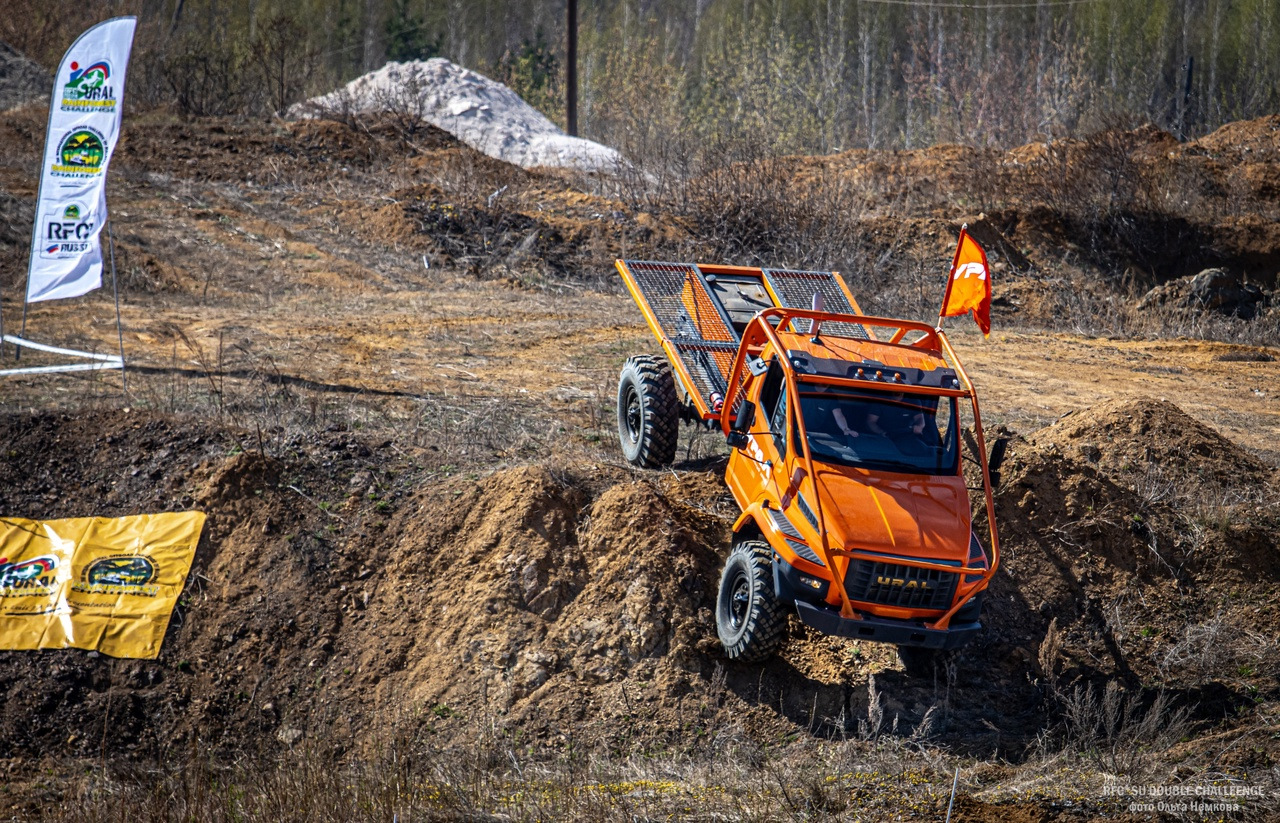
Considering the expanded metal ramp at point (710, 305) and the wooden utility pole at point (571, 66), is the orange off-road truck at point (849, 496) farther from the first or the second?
the wooden utility pole at point (571, 66)

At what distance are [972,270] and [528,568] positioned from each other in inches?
160

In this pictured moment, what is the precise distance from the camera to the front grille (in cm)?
646

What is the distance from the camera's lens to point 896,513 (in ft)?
21.9

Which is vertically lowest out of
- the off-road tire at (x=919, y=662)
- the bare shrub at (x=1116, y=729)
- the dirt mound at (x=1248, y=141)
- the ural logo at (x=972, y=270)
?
the bare shrub at (x=1116, y=729)

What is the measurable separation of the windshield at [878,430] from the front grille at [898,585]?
0.78m

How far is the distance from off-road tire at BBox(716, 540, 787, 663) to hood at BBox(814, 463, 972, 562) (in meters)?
0.57

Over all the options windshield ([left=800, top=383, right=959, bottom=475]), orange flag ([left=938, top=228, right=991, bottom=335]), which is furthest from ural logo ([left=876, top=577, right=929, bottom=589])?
orange flag ([left=938, top=228, right=991, bottom=335])

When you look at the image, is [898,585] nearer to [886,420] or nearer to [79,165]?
[886,420]

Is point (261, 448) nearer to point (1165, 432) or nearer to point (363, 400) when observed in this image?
point (363, 400)

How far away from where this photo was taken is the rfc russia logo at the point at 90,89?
11.2 meters

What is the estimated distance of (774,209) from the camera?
20297 mm

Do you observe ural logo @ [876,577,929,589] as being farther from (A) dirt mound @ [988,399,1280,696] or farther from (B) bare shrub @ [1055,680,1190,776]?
(A) dirt mound @ [988,399,1280,696]

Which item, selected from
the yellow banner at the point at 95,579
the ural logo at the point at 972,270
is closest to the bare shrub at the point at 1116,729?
the ural logo at the point at 972,270

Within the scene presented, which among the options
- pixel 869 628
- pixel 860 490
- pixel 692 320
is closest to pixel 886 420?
pixel 860 490
